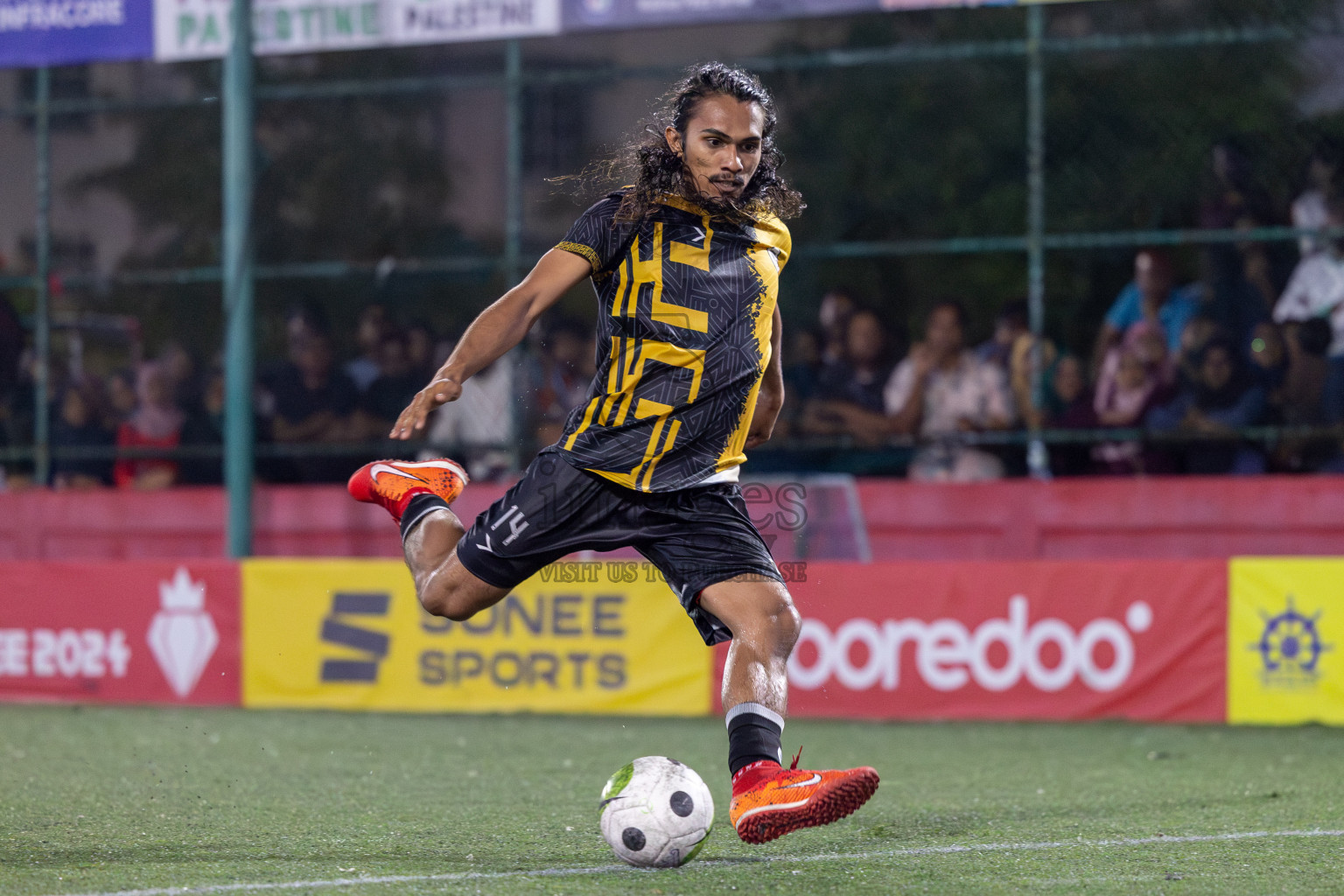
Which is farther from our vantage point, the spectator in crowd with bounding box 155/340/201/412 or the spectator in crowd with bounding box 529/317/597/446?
the spectator in crowd with bounding box 155/340/201/412

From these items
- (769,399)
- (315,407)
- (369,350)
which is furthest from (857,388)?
(769,399)

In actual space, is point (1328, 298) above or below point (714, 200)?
below

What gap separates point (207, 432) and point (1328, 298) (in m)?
7.44

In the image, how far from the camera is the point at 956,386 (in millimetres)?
11445

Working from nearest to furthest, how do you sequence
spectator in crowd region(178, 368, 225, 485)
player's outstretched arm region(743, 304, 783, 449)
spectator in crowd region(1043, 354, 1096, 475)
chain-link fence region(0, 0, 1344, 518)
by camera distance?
player's outstretched arm region(743, 304, 783, 449)
chain-link fence region(0, 0, 1344, 518)
spectator in crowd region(1043, 354, 1096, 475)
spectator in crowd region(178, 368, 225, 485)

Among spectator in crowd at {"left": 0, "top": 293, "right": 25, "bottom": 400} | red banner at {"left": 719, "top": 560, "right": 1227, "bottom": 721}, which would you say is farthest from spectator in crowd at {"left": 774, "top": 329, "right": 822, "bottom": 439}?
spectator in crowd at {"left": 0, "top": 293, "right": 25, "bottom": 400}

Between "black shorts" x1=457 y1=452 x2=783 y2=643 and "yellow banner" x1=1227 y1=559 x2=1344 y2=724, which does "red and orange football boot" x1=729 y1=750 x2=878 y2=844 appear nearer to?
"black shorts" x1=457 y1=452 x2=783 y2=643

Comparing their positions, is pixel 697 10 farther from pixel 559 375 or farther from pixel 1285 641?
pixel 1285 641

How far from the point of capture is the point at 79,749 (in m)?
8.59

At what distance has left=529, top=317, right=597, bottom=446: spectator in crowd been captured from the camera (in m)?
11.9

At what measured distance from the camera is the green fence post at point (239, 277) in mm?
12188

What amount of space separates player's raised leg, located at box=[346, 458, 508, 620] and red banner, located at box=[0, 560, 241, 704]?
5.63m

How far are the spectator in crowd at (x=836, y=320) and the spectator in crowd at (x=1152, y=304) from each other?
5.09 feet

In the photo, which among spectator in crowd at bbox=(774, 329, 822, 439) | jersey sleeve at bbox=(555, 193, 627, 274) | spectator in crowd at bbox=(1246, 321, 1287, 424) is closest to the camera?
jersey sleeve at bbox=(555, 193, 627, 274)
